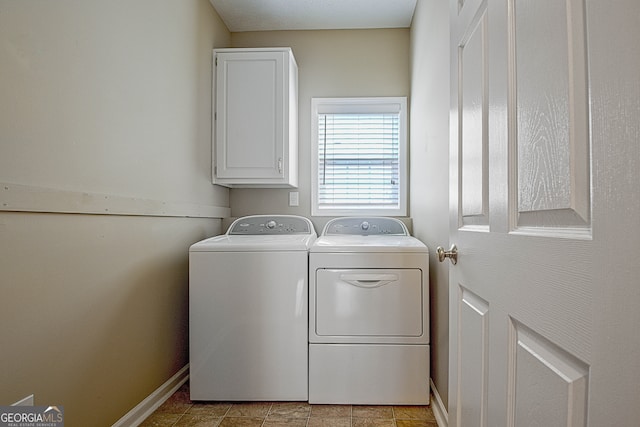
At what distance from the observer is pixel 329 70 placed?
311 centimetres

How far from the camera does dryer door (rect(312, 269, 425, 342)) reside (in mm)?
2098

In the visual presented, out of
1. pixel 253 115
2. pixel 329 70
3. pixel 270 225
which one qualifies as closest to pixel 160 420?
pixel 270 225

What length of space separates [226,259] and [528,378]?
168cm

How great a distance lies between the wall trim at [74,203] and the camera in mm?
1171

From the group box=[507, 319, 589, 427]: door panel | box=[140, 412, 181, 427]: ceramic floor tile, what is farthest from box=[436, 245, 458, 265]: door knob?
box=[140, 412, 181, 427]: ceramic floor tile

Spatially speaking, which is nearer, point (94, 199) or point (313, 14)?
point (94, 199)

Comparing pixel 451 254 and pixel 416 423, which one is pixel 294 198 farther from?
pixel 451 254

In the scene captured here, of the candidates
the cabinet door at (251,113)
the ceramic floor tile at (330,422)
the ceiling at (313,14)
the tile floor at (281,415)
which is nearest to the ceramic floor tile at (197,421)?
the tile floor at (281,415)

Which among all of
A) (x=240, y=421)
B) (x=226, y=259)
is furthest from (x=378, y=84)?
(x=240, y=421)

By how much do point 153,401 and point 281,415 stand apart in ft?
2.10

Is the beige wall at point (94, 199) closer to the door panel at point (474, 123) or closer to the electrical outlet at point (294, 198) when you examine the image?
the electrical outlet at point (294, 198)

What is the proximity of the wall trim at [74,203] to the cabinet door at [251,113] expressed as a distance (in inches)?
26.0

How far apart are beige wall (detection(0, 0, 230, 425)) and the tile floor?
0.57ft

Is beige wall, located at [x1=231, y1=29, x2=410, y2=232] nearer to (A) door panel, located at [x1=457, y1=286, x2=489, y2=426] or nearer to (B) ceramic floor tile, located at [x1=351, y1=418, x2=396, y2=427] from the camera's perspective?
(B) ceramic floor tile, located at [x1=351, y1=418, x2=396, y2=427]
